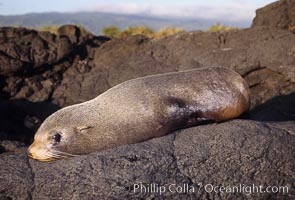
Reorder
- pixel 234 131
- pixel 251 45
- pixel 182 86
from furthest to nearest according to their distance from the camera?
1. pixel 251 45
2. pixel 182 86
3. pixel 234 131

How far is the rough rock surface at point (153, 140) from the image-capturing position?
13.6ft

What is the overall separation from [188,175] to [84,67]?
22.9 ft

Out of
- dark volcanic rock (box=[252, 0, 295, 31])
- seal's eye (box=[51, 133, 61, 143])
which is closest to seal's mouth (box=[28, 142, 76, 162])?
seal's eye (box=[51, 133, 61, 143])

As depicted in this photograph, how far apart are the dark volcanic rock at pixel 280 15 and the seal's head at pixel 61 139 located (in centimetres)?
694

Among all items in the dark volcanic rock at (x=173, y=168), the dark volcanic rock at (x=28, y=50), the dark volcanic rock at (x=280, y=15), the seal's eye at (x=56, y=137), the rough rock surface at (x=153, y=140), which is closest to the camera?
the dark volcanic rock at (x=173, y=168)

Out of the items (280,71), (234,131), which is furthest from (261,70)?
(234,131)

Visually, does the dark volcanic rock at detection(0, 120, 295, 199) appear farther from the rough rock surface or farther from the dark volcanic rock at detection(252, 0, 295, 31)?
the dark volcanic rock at detection(252, 0, 295, 31)

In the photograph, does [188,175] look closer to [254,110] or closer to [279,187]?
[279,187]

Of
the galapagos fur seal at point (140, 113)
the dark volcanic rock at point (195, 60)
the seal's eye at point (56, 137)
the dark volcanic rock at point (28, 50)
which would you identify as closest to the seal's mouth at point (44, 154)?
the galapagos fur seal at point (140, 113)

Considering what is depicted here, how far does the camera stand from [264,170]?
4539 mm

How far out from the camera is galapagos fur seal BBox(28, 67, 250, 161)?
5.23 m

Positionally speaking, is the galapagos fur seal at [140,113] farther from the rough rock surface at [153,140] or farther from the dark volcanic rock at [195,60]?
the dark volcanic rock at [195,60]

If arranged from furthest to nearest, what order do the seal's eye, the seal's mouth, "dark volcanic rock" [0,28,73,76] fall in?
"dark volcanic rock" [0,28,73,76] → the seal's eye → the seal's mouth

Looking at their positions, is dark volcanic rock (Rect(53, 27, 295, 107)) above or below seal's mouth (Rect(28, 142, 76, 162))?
above
